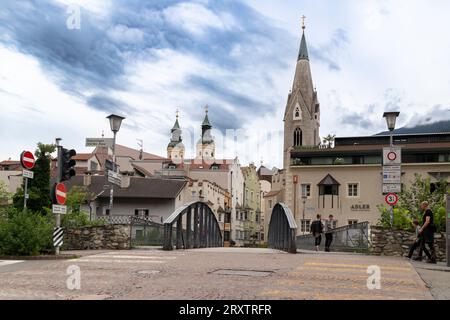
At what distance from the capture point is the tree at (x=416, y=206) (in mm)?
19406

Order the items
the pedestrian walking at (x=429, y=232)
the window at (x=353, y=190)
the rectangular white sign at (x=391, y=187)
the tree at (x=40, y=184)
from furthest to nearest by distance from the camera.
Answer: the window at (x=353, y=190), the tree at (x=40, y=184), the rectangular white sign at (x=391, y=187), the pedestrian walking at (x=429, y=232)

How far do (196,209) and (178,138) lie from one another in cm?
11848

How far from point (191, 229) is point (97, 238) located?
6.44m

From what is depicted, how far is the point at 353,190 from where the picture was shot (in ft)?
178

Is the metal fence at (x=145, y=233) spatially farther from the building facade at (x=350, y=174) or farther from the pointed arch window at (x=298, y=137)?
the pointed arch window at (x=298, y=137)

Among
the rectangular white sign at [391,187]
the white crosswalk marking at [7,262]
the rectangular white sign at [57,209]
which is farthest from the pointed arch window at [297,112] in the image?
the white crosswalk marking at [7,262]

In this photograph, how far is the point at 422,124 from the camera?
133 meters

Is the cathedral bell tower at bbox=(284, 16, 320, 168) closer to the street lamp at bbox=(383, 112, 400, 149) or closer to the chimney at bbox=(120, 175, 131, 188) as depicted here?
the chimney at bbox=(120, 175, 131, 188)

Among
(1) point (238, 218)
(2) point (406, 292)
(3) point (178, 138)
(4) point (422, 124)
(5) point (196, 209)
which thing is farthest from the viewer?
(3) point (178, 138)

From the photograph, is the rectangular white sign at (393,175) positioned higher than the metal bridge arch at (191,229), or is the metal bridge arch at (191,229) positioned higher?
the rectangular white sign at (393,175)

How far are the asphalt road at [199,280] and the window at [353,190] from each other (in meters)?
41.4
